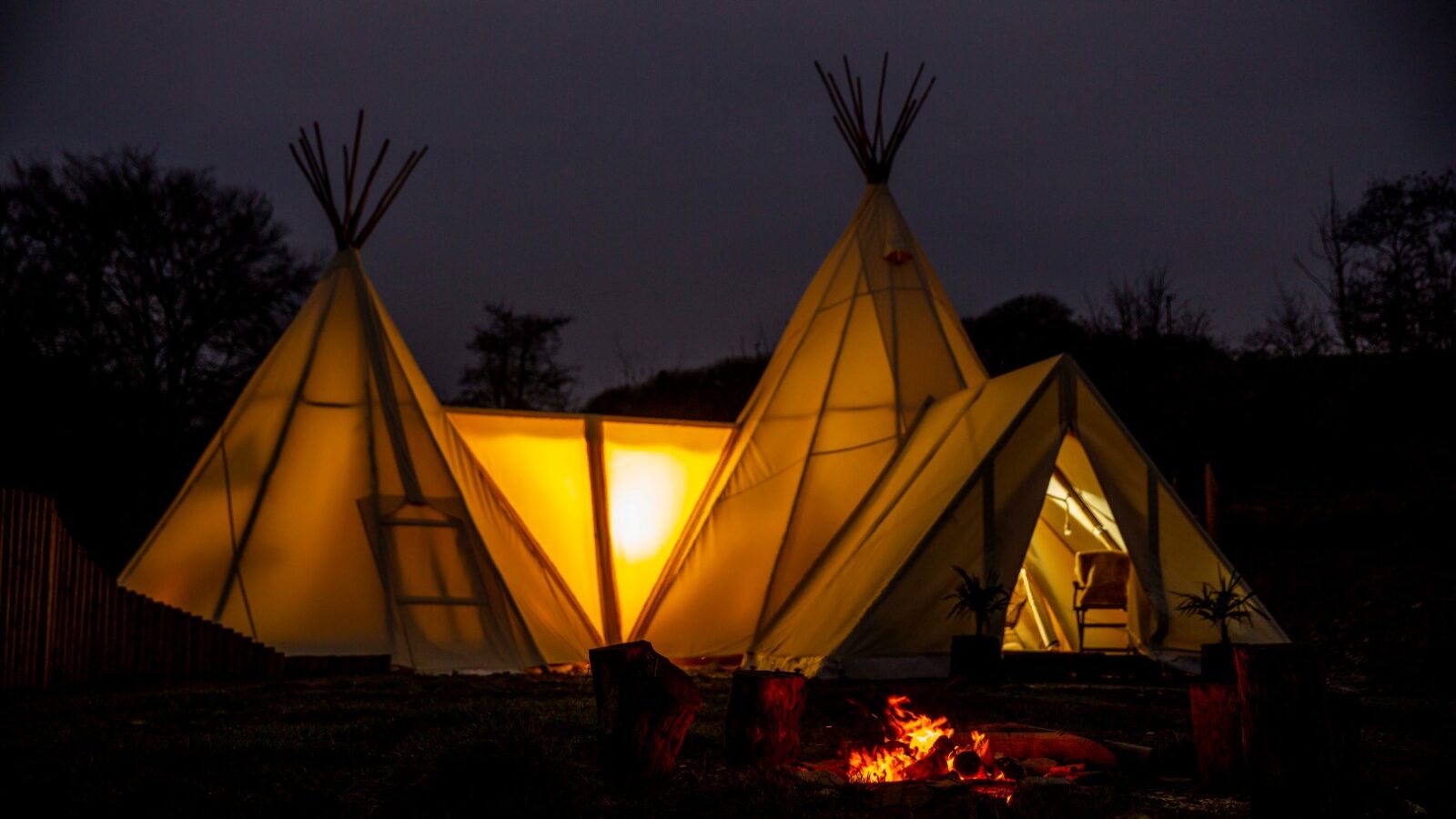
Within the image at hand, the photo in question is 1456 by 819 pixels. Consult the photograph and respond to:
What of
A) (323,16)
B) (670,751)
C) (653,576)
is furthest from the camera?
(323,16)

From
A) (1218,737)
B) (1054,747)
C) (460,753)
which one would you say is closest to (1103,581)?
(1054,747)

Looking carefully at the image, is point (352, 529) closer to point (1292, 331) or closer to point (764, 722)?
point (764, 722)

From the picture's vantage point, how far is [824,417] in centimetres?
894

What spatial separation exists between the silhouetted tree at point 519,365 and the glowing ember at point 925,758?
745 inches

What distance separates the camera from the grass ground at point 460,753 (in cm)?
287

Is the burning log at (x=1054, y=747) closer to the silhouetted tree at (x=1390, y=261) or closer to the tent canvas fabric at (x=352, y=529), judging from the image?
the tent canvas fabric at (x=352, y=529)

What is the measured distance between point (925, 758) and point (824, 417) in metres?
5.73

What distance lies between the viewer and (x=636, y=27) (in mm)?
60594

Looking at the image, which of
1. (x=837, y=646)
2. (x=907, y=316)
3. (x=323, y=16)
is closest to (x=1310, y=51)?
(x=907, y=316)

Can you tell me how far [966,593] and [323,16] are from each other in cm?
3849

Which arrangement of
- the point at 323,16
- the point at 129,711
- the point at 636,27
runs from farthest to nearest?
1. the point at 636,27
2. the point at 323,16
3. the point at 129,711

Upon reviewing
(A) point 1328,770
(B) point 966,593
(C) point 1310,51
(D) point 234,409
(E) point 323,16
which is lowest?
(A) point 1328,770

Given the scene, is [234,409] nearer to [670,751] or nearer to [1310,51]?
[670,751]

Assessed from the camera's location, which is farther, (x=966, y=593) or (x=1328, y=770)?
(x=966, y=593)
